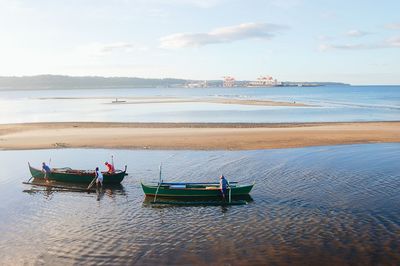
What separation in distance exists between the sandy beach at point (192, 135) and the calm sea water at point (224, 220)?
25.7 feet

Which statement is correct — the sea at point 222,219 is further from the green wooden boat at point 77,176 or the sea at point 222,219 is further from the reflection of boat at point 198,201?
the green wooden boat at point 77,176

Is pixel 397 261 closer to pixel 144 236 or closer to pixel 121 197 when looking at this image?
pixel 144 236

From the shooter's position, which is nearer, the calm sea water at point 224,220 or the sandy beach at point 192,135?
the calm sea water at point 224,220

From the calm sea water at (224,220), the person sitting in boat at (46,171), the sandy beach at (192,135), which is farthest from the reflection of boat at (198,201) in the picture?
the sandy beach at (192,135)

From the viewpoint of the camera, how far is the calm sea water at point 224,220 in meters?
15.7

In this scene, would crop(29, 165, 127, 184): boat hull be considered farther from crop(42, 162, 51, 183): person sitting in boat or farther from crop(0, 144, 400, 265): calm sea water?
crop(0, 144, 400, 265): calm sea water

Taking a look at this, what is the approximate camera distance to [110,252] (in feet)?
52.9

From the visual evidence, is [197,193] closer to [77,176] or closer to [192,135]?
[77,176]

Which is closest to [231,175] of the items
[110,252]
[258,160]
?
[258,160]

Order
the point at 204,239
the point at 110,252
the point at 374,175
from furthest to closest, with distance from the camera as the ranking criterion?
the point at 374,175
the point at 204,239
the point at 110,252

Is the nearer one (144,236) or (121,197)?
(144,236)

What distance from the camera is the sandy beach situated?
39906 millimetres

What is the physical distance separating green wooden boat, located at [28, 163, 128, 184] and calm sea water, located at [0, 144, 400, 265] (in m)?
0.78

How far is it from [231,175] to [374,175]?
31.5 ft
